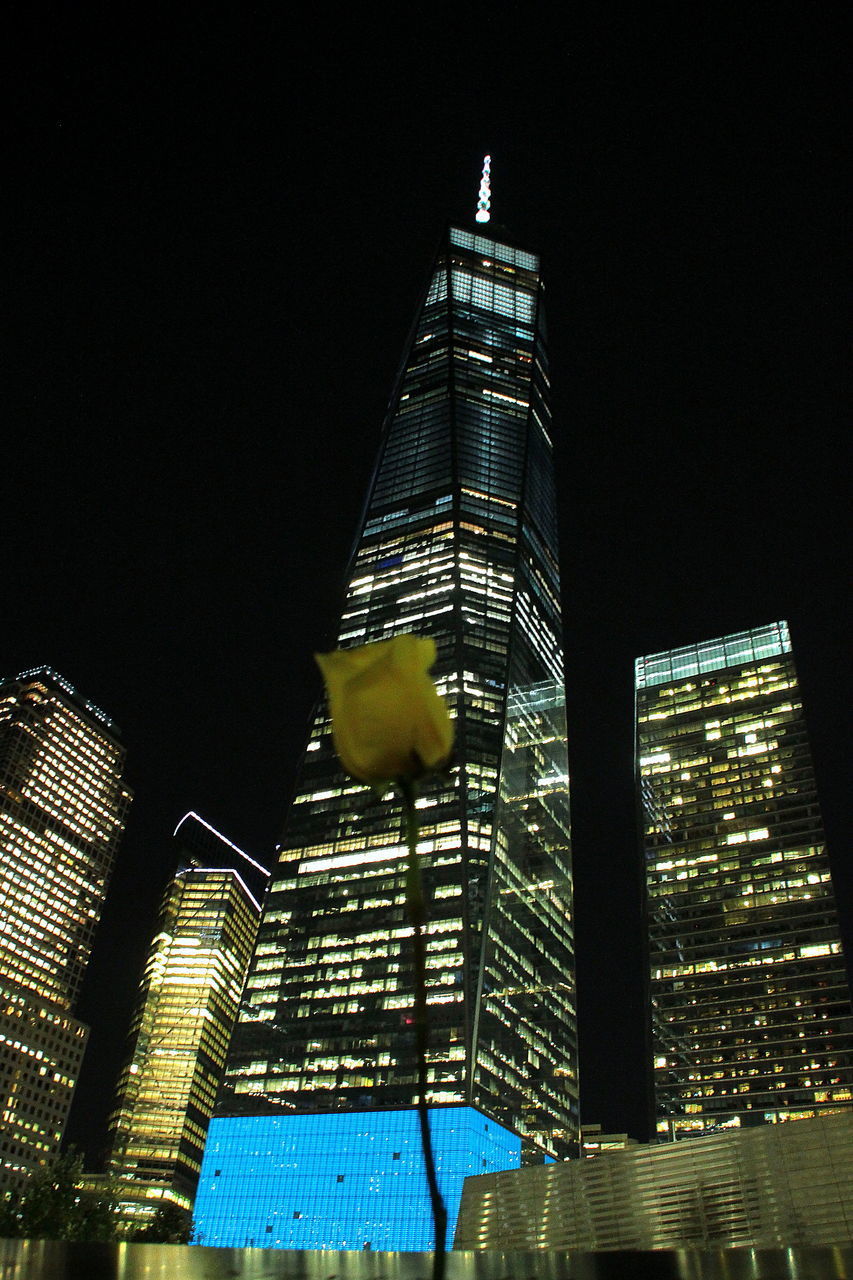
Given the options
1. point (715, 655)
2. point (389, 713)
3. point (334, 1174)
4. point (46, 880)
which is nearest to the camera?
point (389, 713)

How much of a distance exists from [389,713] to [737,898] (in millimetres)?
126020

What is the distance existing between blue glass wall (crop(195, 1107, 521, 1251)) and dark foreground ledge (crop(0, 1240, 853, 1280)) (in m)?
78.8

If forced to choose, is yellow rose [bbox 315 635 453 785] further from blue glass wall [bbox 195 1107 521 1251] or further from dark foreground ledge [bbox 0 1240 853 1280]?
blue glass wall [bbox 195 1107 521 1251]

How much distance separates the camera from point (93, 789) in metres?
158

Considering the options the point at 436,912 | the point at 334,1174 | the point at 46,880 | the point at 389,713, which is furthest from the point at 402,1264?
the point at 46,880

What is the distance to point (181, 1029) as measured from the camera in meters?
158

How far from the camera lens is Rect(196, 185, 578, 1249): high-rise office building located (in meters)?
79.6

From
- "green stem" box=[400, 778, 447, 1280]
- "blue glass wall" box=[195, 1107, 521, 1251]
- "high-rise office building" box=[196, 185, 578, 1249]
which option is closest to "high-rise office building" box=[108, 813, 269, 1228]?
"blue glass wall" box=[195, 1107, 521, 1251]

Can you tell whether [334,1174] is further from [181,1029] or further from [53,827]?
[181,1029]

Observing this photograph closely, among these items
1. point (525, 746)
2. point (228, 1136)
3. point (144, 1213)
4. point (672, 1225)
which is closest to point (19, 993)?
point (144, 1213)

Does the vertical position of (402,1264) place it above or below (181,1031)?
below

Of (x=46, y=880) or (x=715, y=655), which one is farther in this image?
(x=46, y=880)

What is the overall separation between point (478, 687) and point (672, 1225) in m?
82.2

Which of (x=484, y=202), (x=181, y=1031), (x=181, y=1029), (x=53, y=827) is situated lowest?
(x=181, y=1031)
